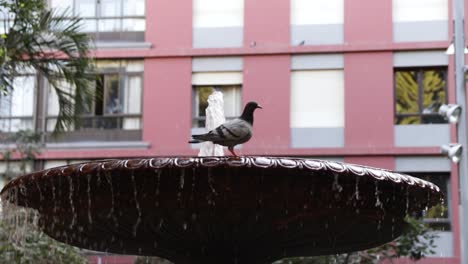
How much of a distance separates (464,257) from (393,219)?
32.4 feet

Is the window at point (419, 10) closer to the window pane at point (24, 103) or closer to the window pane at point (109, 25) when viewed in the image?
the window pane at point (109, 25)

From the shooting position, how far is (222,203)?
21.6 ft

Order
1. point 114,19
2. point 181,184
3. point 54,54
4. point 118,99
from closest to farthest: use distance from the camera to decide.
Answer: point 181,184
point 54,54
point 118,99
point 114,19

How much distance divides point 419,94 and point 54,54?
12.1 meters

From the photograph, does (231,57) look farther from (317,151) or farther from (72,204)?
(72,204)

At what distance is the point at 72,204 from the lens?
691 centimetres

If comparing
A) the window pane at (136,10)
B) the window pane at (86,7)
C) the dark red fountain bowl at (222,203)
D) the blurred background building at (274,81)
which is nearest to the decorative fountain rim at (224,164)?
the dark red fountain bowl at (222,203)

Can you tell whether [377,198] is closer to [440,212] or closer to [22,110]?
[440,212]

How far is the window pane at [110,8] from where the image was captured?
1047 inches

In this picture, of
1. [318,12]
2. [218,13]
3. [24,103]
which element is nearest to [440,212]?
[318,12]

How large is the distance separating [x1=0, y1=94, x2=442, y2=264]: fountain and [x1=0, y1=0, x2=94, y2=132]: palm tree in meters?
7.58

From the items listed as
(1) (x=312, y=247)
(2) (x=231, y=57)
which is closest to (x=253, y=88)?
(2) (x=231, y=57)

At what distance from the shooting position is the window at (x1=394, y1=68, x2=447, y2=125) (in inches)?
976

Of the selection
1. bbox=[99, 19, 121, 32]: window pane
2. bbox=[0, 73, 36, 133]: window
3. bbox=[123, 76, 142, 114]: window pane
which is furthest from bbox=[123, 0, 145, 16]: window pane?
bbox=[0, 73, 36, 133]: window
